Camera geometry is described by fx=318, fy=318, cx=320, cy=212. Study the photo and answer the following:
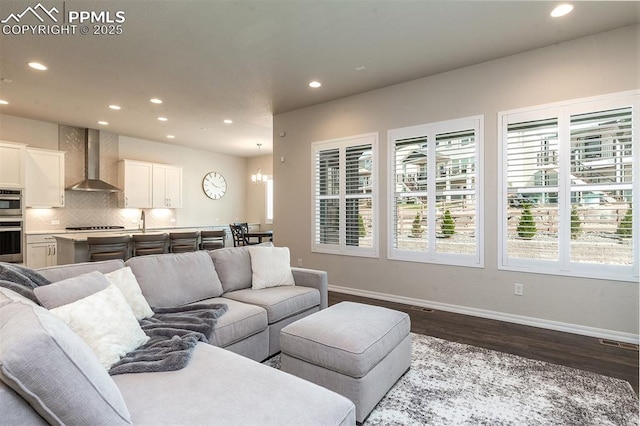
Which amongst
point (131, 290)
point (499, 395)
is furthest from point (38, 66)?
point (499, 395)

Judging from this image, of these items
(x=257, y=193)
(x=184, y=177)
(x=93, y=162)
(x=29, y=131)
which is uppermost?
(x=29, y=131)

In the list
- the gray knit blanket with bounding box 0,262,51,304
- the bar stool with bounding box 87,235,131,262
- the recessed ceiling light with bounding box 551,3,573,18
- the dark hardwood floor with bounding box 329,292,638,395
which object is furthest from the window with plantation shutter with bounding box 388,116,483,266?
the bar stool with bounding box 87,235,131,262

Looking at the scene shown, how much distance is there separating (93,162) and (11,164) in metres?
1.50

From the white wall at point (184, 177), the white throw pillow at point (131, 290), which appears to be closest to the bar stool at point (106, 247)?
the white throw pillow at point (131, 290)

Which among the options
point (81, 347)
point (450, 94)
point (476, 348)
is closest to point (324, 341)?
point (81, 347)

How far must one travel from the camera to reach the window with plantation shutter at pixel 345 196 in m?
4.72

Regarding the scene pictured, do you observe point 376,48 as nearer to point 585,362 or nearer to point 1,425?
point 585,362

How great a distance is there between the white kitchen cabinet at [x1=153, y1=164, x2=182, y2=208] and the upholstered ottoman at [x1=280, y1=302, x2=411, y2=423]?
6.74 metres

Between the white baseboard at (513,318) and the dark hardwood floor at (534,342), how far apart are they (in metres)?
0.08

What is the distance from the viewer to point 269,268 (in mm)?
3232

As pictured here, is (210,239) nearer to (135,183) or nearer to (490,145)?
(135,183)

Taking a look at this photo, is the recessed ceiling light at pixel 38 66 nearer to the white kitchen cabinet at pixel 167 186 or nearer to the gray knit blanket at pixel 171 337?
the gray knit blanket at pixel 171 337

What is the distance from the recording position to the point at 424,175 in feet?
13.9

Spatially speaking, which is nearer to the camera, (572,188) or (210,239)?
(572,188)
